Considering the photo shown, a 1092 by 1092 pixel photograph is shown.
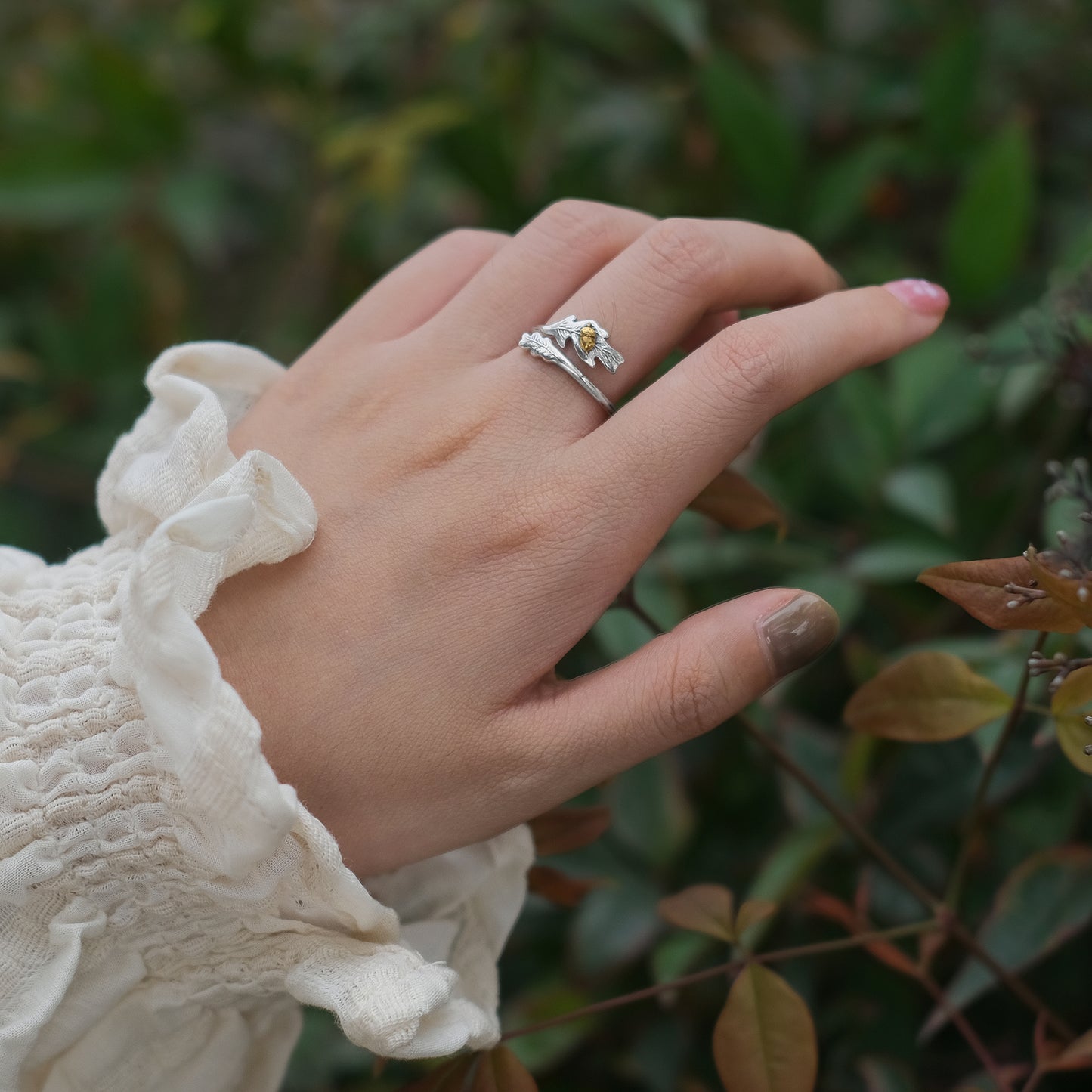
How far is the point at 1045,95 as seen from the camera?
4.26 ft

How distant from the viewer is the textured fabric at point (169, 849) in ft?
1.98

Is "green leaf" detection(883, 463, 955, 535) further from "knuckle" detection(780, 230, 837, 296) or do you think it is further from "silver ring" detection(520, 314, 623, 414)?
"silver ring" detection(520, 314, 623, 414)

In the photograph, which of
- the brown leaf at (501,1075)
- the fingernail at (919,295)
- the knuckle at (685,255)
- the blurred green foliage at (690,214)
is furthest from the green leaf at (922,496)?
the brown leaf at (501,1075)

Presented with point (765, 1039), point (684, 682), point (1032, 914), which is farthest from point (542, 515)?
point (1032, 914)

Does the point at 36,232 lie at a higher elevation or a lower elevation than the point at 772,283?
lower

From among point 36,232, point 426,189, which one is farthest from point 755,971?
point 36,232

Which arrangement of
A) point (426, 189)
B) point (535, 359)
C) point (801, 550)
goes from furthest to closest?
point (426, 189) < point (801, 550) < point (535, 359)

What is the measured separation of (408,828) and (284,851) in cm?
9

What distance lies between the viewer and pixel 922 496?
939 millimetres

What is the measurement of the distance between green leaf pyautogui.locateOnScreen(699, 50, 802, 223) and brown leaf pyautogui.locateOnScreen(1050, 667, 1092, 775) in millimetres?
730

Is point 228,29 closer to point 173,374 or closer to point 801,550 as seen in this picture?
point 173,374

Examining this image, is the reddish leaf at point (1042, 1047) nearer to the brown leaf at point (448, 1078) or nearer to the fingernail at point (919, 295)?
the brown leaf at point (448, 1078)

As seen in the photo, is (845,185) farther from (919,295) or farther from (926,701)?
(926,701)

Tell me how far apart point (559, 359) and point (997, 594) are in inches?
12.9
